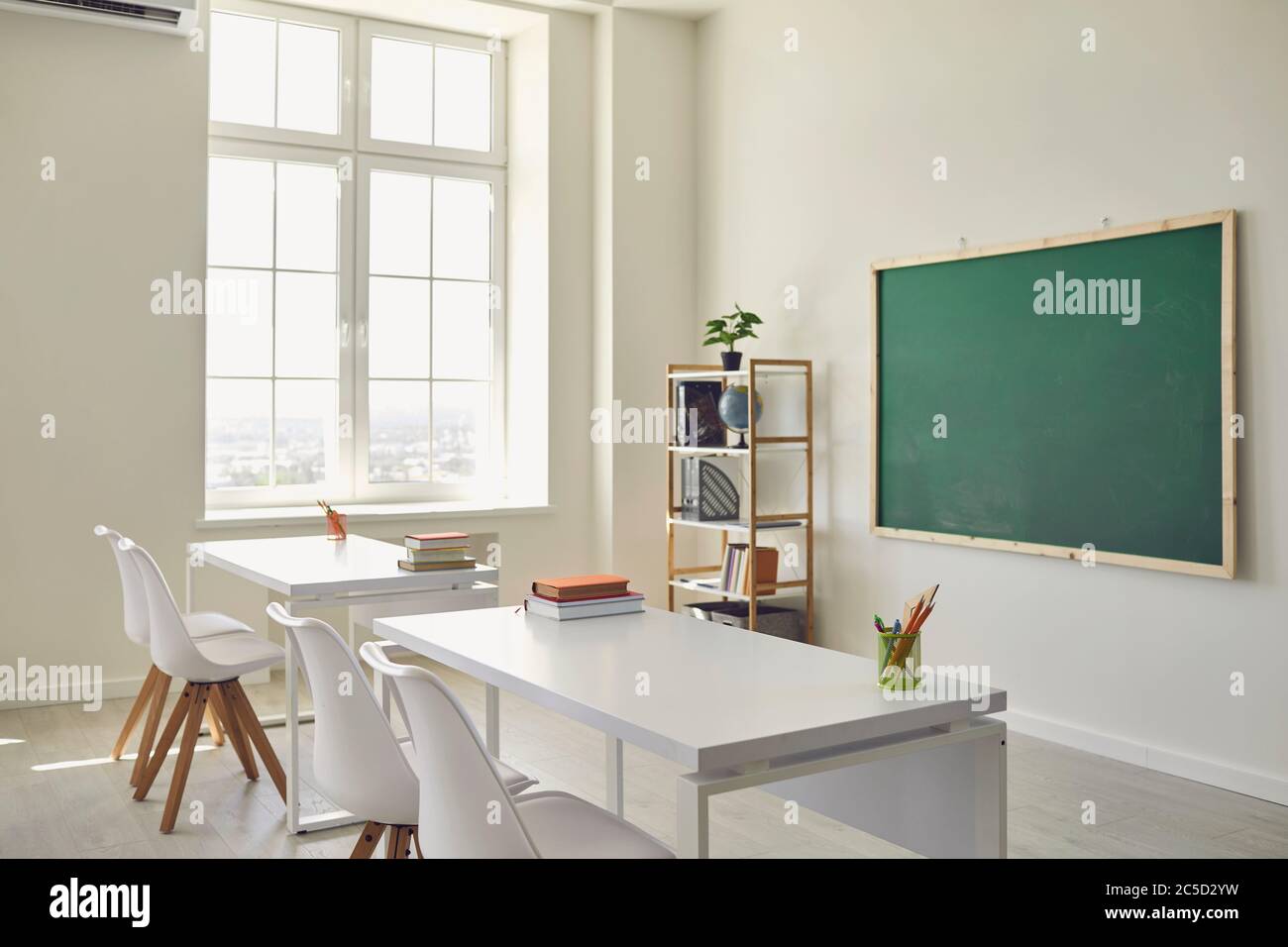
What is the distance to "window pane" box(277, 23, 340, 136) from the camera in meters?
5.74

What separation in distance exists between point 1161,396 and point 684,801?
2769mm

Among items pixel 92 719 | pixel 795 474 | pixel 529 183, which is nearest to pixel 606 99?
pixel 529 183

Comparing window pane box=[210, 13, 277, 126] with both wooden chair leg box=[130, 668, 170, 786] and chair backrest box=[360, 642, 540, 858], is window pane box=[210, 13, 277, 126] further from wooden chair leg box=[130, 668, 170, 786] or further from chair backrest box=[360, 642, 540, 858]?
chair backrest box=[360, 642, 540, 858]

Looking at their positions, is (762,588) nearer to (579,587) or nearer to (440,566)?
(440,566)

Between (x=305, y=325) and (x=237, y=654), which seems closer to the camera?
(x=237, y=654)

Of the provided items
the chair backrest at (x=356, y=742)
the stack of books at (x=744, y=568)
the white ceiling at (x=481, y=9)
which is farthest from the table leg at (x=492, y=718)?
the white ceiling at (x=481, y=9)

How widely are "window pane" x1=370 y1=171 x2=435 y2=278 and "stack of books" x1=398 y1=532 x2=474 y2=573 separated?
9.20ft

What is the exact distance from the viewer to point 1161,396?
3867 mm

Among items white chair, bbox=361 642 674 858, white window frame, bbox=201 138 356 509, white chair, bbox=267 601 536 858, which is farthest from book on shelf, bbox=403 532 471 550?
white window frame, bbox=201 138 356 509

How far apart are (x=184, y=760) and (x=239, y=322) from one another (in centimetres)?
276

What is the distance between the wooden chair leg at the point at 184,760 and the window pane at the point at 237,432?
2.18 metres

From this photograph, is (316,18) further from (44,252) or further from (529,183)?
(44,252)

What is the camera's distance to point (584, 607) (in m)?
2.89

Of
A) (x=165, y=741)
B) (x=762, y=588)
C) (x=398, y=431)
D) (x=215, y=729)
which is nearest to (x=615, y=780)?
(x=165, y=741)
